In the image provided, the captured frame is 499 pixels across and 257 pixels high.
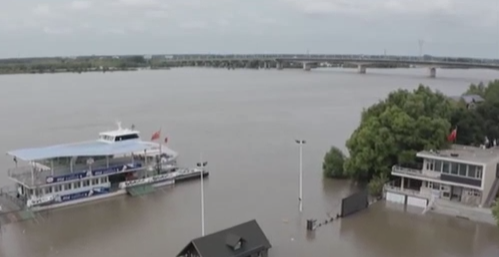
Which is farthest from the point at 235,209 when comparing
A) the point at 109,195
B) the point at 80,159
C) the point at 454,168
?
the point at 454,168

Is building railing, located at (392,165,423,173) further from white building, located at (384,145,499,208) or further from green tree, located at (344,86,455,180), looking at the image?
green tree, located at (344,86,455,180)

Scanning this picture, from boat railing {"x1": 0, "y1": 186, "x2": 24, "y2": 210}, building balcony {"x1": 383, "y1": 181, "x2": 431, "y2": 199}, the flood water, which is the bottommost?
the flood water

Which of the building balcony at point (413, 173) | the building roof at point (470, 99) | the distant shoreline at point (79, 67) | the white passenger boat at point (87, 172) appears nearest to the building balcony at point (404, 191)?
the building balcony at point (413, 173)

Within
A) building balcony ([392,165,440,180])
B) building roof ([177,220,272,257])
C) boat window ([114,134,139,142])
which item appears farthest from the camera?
boat window ([114,134,139,142])

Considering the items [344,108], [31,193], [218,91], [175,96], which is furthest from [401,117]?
[218,91]

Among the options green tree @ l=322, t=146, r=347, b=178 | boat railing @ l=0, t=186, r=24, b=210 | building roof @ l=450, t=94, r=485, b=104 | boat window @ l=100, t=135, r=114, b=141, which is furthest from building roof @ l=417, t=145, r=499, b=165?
boat railing @ l=0, t=186, r=24, b=210

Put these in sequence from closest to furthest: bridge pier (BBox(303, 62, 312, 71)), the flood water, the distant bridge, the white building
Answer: the flood water, the white building, the distant bridge, bridge pier (BBox(303, 62, 312, 71))

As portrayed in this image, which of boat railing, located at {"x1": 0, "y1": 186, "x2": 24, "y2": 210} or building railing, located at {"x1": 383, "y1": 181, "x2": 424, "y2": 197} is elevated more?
building railing, located at {"x1": 383, "y1": 181, "x2": 424, "y2": 197}

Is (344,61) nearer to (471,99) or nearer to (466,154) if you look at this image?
(471,99)

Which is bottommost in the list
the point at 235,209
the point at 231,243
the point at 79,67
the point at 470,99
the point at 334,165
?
the point at 235,209
